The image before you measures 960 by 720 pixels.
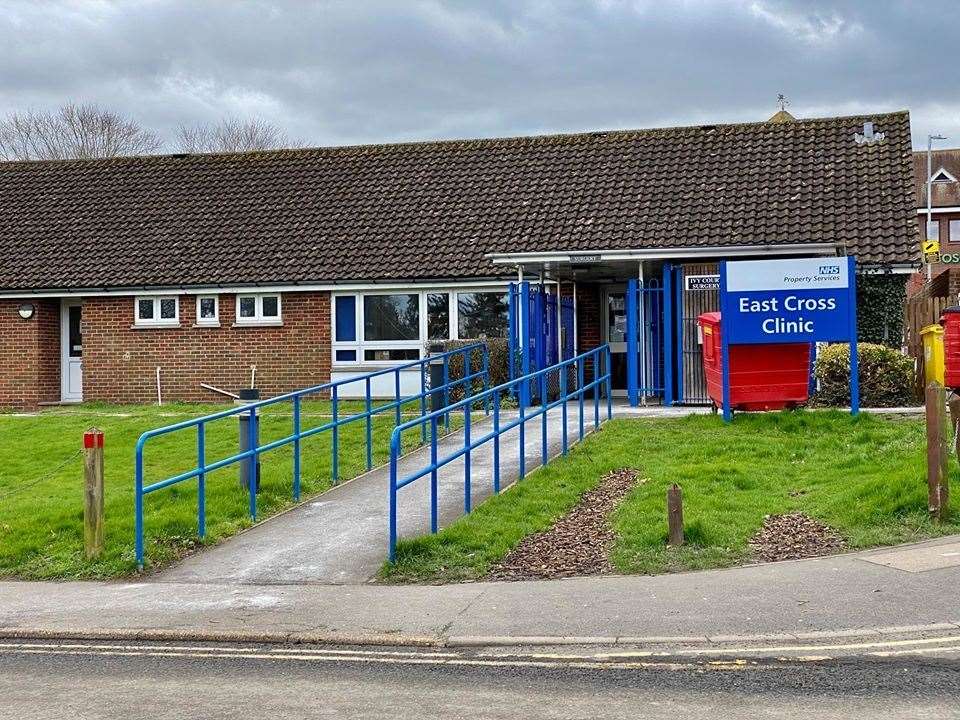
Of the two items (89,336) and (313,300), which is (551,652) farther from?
(89,336)

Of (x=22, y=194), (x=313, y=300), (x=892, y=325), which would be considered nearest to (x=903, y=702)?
(x=892, y=325)

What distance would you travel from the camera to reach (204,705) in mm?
6180

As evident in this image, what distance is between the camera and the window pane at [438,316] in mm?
21516

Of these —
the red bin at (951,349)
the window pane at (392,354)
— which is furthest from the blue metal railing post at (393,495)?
the window pane at (392,354)

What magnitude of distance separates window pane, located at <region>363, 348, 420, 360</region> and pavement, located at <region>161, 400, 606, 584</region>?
7.63 metres

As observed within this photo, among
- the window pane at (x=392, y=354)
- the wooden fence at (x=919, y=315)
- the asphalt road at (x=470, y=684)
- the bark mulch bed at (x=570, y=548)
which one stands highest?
the wooden fence at (x=919, y=315)

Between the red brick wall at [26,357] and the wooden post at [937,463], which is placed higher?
the red brick wall at [26,357]

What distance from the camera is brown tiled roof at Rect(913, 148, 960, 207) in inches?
2623

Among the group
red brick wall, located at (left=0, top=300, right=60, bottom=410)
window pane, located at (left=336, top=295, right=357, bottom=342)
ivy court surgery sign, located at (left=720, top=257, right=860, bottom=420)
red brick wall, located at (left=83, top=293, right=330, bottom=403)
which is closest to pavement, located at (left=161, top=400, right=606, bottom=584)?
ivy court surgery sign, located at (left=720, top=257, right=860, bottom=420)

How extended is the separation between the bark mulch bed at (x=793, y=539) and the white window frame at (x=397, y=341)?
461 inches

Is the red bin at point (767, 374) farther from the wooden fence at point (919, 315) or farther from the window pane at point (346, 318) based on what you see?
the wooden fence at point (919, 315)

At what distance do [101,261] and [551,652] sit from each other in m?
18.6

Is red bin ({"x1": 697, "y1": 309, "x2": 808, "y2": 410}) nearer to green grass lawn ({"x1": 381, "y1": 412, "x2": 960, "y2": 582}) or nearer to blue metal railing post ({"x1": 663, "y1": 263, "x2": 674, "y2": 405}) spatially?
green grass lawn ({"x1": 381, "y1": 412, "x2": 960, "y2": 582})

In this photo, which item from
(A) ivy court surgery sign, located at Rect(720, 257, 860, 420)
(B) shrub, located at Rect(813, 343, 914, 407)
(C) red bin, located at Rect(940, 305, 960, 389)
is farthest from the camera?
(B) shrub, located at Rect(813, 343, 914, 407)
